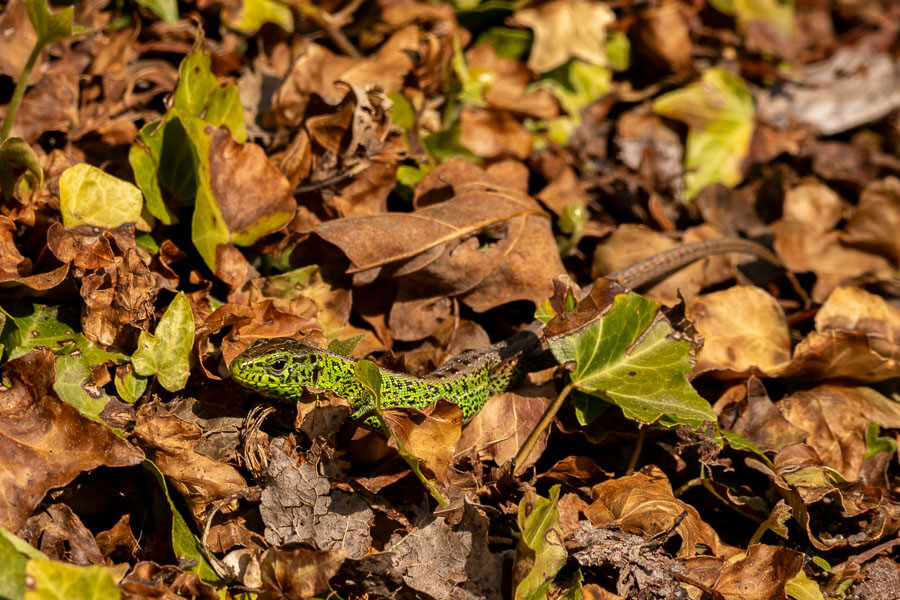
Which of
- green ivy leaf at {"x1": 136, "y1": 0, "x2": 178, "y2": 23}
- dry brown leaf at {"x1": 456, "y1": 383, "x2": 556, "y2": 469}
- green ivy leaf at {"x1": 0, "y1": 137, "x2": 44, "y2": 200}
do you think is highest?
green ivy leaf at {"x1": 136, "y1": 0, "x2": 178, "y2": 23}

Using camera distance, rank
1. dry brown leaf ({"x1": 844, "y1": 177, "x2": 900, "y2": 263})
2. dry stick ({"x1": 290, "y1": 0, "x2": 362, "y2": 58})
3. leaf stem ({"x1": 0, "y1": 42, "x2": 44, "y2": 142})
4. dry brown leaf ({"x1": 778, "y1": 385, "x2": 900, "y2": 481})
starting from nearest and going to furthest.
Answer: leaf stem ({"x1": 0, "y1": 42, "x2": 44, "y2": 142})
dry brown leaf ({"x1": 778, "y1": 385, "x2": 900, "y2": 481})
dry stick ({"x1": 290, "y1": 0, "x2": 362, "y2": 58})
dry brown leaf ({"x1": 844, "y1": 177, "x2": 900, "y2": 263})

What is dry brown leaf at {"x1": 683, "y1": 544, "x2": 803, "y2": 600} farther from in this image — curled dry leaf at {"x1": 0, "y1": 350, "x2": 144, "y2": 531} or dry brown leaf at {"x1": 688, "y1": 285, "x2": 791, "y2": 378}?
curled dry leaf at {"x1": 0, "y1": 350, "x2": 144, "y2": 531}

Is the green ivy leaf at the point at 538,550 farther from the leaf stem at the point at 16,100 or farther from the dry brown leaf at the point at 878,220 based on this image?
the dry brown leaf at the point at 878,220

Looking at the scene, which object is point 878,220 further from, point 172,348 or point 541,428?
point 172,348

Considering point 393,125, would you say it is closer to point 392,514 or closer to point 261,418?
point 261,418

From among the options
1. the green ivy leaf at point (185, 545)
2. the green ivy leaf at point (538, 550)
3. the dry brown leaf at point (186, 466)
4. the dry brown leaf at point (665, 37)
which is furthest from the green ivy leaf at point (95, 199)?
the dry brown leaf at point (665, 37)

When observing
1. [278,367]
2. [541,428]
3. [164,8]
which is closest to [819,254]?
[541,428]

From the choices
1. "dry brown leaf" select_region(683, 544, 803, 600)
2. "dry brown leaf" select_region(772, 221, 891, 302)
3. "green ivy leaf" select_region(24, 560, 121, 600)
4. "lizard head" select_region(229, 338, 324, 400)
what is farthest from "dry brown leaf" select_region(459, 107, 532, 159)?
"green ivy leaf" select_region(24, 560, 121, 600)

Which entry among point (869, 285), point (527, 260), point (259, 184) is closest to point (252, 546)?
point (259, 184)
